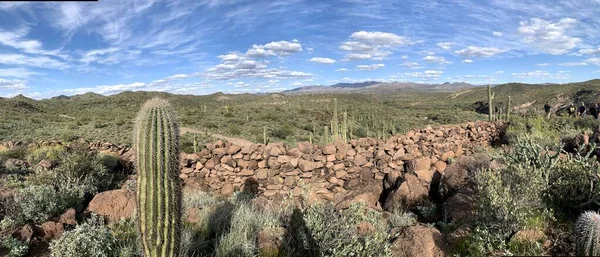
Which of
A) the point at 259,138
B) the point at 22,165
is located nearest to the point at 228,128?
the point at 259,138

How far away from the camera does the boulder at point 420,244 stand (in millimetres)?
4191

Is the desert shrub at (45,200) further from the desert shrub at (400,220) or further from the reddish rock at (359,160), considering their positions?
the reddish rock at (359,160)

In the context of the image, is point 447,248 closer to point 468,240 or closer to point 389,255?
point 468,240

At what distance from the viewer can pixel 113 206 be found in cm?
612

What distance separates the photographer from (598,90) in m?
42.8

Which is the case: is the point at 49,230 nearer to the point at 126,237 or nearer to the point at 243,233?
the point at 126,237

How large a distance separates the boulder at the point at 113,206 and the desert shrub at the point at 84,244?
1.32 meters

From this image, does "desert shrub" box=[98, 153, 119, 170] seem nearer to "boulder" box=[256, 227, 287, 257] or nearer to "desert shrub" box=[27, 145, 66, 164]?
"desert shrub" box=[27, 145, 66, 164]

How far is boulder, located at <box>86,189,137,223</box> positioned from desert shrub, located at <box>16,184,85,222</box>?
1.83 ft

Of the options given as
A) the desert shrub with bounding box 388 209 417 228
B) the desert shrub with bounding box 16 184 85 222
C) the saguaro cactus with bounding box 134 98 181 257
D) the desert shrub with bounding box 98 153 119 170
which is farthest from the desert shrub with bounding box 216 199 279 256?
the desert shrub with bounding box 98 153 119 170

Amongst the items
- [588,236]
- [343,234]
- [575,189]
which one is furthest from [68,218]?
[575,189]

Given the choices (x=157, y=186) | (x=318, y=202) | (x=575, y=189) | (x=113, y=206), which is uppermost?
(x=157, y=186)

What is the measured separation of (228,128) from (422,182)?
820 inches

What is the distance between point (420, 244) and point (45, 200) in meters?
5.94
